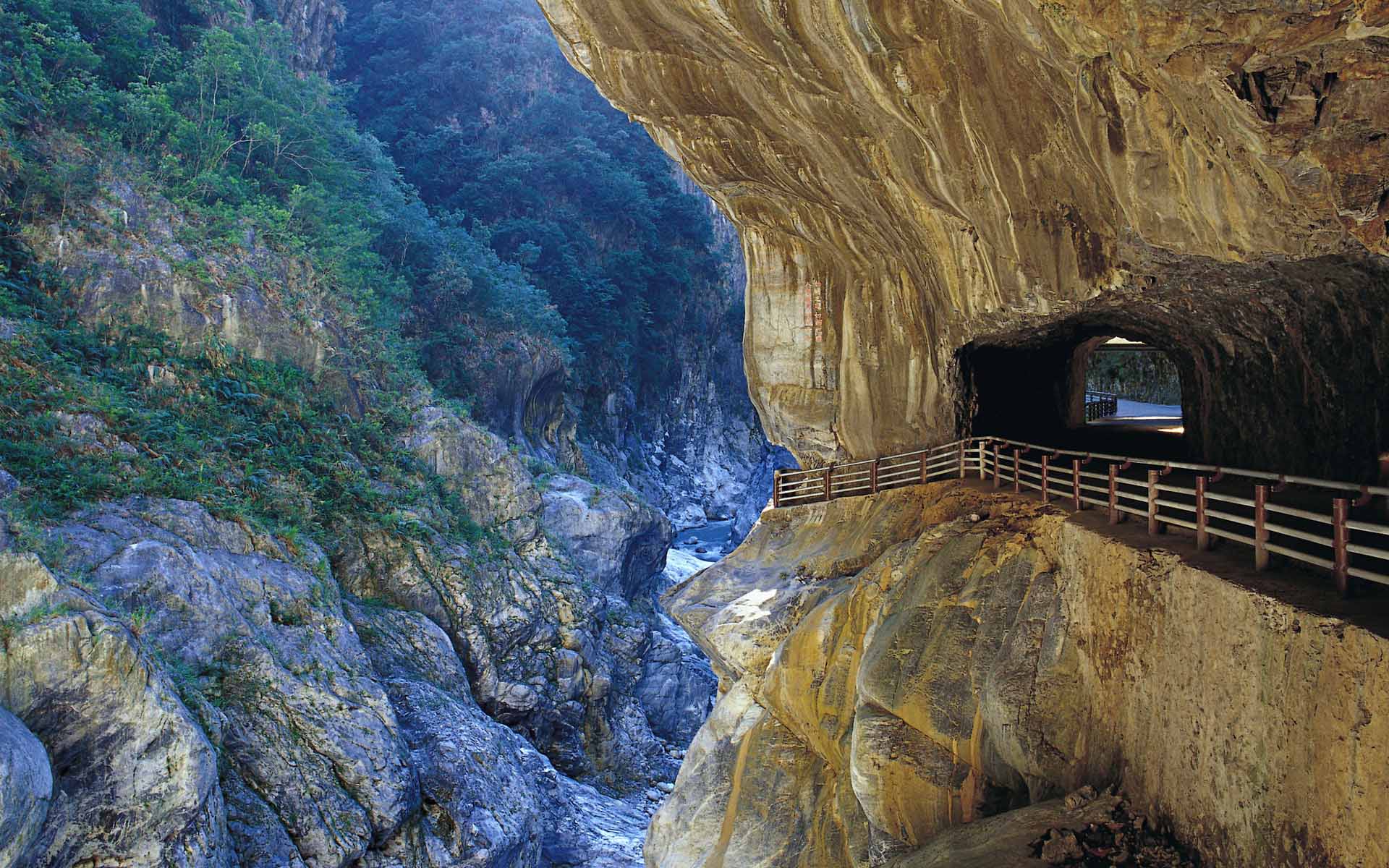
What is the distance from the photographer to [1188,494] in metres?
9.09

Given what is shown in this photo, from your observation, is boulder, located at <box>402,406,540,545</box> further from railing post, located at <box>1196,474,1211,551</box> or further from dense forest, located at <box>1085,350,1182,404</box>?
dense forest, located at <box>1085,350,1182,404</box>

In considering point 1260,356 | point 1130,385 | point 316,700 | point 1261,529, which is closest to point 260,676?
point 316,700

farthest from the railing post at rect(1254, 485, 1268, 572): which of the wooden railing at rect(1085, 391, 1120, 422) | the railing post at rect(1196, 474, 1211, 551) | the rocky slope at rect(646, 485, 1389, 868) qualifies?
the wooden railing at rect(1085, 391, 1120, 422)

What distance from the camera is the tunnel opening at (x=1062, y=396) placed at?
17.3m

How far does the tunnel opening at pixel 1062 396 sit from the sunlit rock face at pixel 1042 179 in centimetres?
43

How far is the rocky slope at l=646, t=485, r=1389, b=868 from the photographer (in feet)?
16.8

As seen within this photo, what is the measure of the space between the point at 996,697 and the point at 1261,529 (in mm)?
3201

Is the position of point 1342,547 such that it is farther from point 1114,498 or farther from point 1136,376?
point 1136,376

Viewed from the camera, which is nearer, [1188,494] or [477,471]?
[1188,494]

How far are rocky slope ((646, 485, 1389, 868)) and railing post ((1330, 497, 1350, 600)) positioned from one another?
0.30 meters

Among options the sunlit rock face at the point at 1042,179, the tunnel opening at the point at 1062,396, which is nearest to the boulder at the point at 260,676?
the sunlit rock face at the point at 1042,179

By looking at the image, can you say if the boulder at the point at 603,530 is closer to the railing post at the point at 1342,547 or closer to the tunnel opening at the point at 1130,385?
the tunnel opening at the point at 1130,385

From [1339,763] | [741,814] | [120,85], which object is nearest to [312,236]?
[120,85]

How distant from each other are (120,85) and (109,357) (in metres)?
14.3
